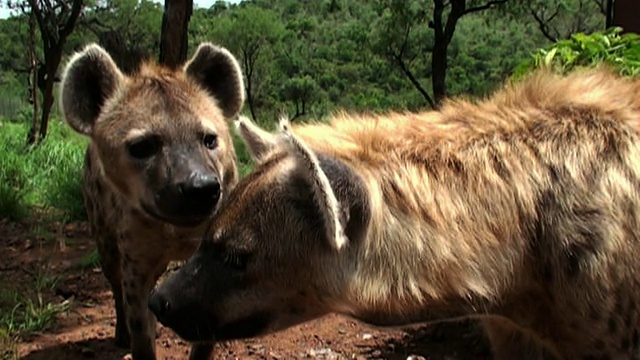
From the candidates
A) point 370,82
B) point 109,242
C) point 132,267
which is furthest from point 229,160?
point 370,82

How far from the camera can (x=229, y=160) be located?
10.4 ft

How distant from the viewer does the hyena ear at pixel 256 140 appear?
6.08 feet

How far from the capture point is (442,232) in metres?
1.75

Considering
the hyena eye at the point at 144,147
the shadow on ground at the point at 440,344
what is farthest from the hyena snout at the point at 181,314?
the shadow on ground at the point at 440,344

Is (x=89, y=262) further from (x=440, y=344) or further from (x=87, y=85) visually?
(x=440, y=344)

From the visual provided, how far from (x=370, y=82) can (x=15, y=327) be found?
1098 inches

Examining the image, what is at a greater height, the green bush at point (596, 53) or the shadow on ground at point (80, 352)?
the green bush at point (596, 53)

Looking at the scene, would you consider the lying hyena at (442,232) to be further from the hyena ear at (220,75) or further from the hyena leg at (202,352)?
the hyena ear at (220,75)

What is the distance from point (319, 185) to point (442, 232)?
335mm

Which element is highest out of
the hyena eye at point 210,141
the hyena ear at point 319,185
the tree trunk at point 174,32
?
the tree trunk at point 174,32

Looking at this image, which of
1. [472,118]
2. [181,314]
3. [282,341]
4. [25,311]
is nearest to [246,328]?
[181,314]

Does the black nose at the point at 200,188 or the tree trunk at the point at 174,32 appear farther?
the tree trunk at the point at 174,32

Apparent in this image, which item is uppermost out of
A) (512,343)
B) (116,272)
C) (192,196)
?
(192,196)

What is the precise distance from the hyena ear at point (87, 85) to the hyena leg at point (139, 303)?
57cm
